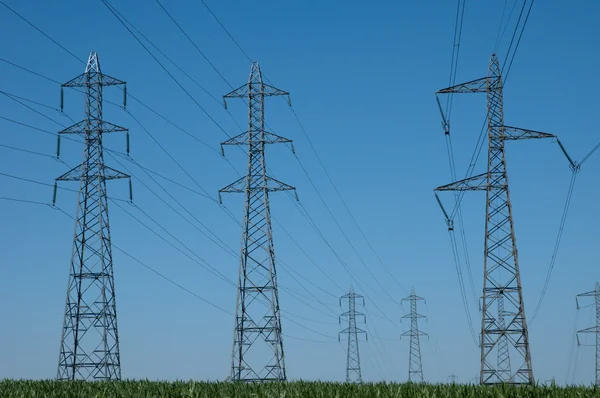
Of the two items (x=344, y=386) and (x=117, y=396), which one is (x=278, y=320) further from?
(x=117, y=396)

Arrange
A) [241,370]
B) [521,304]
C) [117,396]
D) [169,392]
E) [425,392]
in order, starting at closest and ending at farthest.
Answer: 1. [425,392]
2. [117,396]
3. [169,392]
4. [521,304]
5. [241,370]

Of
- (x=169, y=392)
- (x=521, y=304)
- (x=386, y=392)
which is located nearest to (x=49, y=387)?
(x=169, y=392)

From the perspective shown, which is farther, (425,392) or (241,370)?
(241,370)

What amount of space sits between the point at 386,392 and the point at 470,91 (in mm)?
24076

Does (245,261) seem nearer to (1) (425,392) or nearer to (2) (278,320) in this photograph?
(2) (278,320)

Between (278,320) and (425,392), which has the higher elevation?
(278,320)

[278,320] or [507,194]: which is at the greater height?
[507,194]

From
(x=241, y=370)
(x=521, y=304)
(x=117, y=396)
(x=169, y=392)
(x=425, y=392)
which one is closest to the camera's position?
(x=425, y=392)

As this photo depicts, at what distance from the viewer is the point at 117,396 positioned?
25.5 m

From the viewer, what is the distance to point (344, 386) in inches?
1189

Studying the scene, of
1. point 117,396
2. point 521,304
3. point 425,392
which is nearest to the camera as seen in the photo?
point 425,392

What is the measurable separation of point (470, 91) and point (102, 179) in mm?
19799

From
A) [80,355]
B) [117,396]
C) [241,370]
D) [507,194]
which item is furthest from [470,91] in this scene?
[117,396]

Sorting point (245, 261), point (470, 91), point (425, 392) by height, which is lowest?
point (425, 392)
